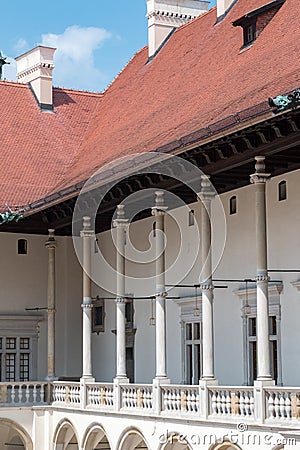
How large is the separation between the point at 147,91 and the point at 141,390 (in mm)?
8975

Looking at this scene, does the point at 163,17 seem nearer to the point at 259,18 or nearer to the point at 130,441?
the point at 259,18

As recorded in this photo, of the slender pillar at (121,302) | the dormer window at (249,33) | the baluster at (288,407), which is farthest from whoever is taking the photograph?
the dormer window at (249,33)

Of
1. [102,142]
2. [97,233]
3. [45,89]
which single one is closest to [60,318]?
[97,233]

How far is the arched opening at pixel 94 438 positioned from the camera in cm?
2230

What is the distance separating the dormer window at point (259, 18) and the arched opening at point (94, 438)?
8314 mm

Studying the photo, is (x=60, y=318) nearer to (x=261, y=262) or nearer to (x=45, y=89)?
(x=45, y=89)

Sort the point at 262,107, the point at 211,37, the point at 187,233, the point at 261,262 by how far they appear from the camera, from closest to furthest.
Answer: the point at 262,107, the point at 261,262, the point at 187,233, the point at 211,37

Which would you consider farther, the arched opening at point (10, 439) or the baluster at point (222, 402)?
the arched opening at point (10, 439)

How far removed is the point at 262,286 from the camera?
16.7m

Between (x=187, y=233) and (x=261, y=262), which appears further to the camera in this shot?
(x=187, y=233)

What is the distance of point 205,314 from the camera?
18.3 metres

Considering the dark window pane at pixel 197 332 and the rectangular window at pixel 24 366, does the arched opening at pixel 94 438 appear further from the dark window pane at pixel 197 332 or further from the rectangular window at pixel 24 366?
the rectangular window at pixel 24 366

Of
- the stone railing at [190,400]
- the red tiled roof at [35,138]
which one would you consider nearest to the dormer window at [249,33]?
the red tiled roof at [35,138]

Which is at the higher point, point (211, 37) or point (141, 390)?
point (211, 37)
